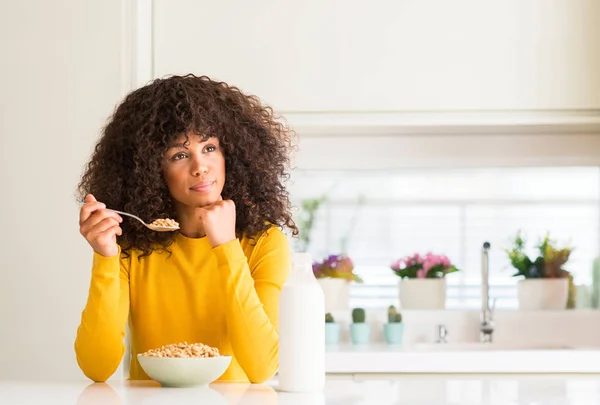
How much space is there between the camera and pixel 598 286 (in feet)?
10.3

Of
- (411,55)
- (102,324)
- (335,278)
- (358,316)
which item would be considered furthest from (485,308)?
(102,324)

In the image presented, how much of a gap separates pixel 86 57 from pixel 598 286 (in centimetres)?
205

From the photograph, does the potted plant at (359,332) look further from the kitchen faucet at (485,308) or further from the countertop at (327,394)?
the countertop at (327,394)

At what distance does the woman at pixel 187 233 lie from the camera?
1.53 m

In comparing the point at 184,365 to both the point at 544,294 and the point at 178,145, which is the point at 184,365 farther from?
the point at 544,294

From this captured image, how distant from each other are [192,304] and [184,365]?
35 centimetres

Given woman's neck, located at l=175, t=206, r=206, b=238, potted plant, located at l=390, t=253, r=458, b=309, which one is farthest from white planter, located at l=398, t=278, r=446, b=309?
woman's neck, located at l=175, t=206, r=206, b=238

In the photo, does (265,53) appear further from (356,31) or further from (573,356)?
(573,356)

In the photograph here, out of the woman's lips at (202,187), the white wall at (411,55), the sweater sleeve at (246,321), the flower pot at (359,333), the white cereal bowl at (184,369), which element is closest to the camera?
the white cereal bowl at (184,369)

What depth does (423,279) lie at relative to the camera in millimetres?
3129

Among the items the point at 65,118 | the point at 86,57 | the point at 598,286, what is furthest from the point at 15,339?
the point at 598,286

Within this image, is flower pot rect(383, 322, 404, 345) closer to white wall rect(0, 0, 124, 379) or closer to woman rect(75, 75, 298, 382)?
white wall rect(0, 0, 124, 379)

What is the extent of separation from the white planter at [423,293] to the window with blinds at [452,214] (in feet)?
0.22

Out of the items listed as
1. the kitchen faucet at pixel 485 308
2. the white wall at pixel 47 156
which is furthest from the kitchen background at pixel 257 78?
the kitchen faucet at pixel 485 308
